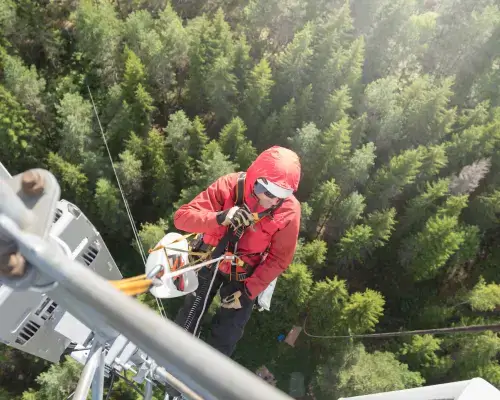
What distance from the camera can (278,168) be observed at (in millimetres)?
4746

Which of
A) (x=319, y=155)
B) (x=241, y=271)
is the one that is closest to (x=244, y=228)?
(x=241, y=271)

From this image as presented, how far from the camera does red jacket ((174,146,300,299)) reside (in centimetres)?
483

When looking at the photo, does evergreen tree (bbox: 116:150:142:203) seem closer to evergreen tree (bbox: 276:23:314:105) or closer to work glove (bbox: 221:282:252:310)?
evergreen tree (bbox: 276:23:314:105)

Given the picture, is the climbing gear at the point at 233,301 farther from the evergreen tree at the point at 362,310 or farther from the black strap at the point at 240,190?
the evergreen tree at the point at 362,310

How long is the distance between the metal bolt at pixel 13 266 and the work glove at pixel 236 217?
3.38 m

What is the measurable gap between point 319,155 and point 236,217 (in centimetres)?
1106

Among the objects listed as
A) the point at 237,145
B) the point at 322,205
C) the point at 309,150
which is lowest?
the point at 322,205

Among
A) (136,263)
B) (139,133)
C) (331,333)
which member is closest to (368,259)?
(331,333)

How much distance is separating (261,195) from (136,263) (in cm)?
1445

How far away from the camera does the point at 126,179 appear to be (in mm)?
16125

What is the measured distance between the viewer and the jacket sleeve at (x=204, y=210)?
201 inches

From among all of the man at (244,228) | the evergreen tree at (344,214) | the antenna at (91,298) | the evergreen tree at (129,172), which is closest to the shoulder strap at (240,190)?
the man at (244,228)

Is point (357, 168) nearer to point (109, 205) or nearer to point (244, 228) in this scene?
point (109, 205)

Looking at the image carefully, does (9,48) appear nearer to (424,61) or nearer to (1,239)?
(424,61)
